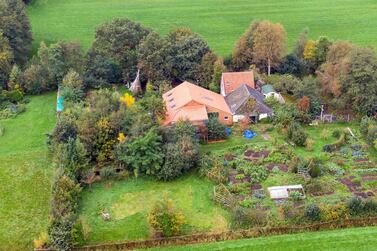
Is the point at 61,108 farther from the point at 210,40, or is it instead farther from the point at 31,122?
the point at 210,40

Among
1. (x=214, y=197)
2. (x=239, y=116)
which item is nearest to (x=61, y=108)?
(x=239, y=116)

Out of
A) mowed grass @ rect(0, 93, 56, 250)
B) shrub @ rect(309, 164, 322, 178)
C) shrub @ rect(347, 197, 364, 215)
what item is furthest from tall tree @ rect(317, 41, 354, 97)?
mowed grass @ rect(0, 93, 56, 250)

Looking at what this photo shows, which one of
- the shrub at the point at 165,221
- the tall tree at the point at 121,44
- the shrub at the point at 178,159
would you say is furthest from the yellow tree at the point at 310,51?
the shrub at the point at 165,221

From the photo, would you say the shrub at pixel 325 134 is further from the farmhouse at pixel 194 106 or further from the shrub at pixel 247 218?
the shrub at pixel 247 218

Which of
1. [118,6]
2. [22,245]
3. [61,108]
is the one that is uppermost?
[118,6]

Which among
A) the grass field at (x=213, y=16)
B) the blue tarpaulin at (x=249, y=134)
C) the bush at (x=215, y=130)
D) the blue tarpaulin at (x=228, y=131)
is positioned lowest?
the blue tarpaulin at (x=249, y=134)

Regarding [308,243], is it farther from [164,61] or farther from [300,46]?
[300,46]
